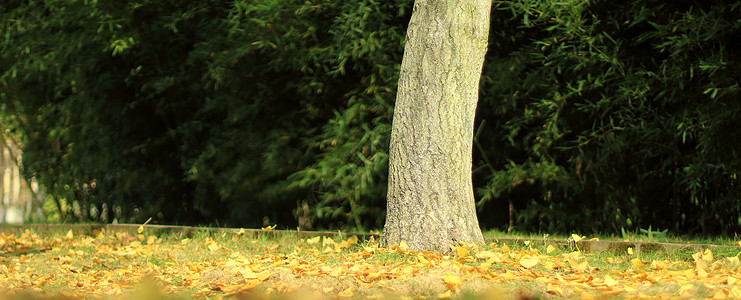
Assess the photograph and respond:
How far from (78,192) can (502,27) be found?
4.91 meters

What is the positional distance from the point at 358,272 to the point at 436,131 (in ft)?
3.55

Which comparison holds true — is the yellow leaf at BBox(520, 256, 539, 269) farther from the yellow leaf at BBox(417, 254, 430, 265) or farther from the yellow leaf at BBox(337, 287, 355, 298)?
the yellow leaf at BBox(337, 287, 355, 298)

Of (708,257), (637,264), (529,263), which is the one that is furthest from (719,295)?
(708,257)

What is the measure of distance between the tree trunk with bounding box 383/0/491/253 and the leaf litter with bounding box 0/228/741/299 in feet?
0.50

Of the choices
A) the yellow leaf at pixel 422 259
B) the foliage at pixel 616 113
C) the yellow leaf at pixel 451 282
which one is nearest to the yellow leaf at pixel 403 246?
the yellow leaf at pixel 422 259

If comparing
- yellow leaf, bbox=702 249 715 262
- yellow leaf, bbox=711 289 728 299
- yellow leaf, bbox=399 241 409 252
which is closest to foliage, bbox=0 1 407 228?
yellow leaf, bbox=399 241 409 252

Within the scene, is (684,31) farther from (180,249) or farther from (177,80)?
(177,80)

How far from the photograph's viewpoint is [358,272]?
2.88 m

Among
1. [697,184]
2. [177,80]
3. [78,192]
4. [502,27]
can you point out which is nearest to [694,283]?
[697,184]

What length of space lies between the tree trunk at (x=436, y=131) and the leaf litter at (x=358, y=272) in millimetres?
153

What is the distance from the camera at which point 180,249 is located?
15.0ft

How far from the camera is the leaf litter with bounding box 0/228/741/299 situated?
8.22ft

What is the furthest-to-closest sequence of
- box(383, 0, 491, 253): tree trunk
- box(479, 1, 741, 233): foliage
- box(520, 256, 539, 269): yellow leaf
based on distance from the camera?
box(479, 1, 741, 233): foliage → box(383, 0, 491, 253): tree trunk → box(520, 256, 539, 269): yellow leaf

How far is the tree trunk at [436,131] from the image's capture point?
11.9 ft
